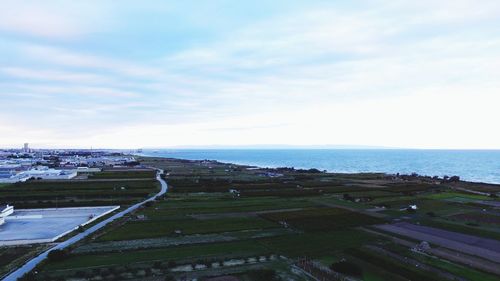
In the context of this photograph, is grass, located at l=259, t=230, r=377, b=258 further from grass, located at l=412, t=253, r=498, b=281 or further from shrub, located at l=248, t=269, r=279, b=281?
grass, located at l=412, t=253, r=498, b=281

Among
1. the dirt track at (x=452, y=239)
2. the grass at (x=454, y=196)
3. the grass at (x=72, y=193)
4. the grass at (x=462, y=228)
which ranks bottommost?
the grass at (x=72, y=193)

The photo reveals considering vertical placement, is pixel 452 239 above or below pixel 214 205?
above

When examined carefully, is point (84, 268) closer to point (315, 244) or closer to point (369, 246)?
point (315, 244)

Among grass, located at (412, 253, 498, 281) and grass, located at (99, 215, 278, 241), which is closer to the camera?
grass, located at (412, 253, 498, 281)

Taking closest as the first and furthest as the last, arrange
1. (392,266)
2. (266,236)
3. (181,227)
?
(392,266)
(266,236)
(181,227)

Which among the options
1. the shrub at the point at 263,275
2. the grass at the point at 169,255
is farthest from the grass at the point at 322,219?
the shrub at the point at 263,275

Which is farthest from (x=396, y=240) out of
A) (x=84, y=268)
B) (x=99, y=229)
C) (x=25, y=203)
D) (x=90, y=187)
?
(x=90, y=187)

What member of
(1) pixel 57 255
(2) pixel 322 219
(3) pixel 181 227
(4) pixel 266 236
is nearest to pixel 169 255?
(1) pixel 57 255

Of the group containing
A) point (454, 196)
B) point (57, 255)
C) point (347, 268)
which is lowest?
point (57, 255)

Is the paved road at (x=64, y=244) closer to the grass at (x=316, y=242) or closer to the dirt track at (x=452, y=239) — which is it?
the grass at (x=316, y=242)

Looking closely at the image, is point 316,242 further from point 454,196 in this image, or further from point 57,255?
point 454,196

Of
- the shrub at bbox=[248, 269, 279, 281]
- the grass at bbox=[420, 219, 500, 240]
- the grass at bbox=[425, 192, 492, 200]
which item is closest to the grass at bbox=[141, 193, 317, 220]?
the grass at bbox=[420, 219, 500, 240]
